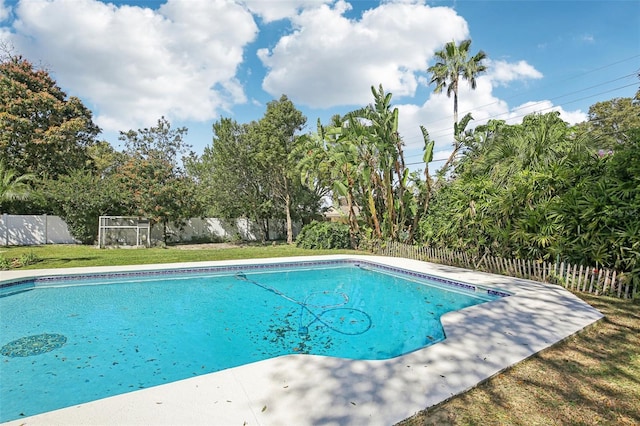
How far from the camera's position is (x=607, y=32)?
965 cm

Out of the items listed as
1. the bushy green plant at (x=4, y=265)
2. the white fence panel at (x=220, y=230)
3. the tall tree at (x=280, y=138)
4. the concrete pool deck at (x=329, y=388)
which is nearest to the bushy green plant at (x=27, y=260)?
the bushy green plant at (x=4, y=265)

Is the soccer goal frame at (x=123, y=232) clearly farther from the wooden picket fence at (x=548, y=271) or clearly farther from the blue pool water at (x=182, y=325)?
the wooden picket fence at (x=548, y=271)

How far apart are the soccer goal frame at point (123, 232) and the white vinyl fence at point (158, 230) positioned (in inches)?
41.6

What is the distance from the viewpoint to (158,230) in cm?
1886

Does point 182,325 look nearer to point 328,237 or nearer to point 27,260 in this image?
point 27,260

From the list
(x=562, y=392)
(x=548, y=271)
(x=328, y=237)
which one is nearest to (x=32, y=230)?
(x=328, y=237)

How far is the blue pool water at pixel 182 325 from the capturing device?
3882 millimetres

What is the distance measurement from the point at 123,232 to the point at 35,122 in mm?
8447

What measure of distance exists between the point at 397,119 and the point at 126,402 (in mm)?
11757

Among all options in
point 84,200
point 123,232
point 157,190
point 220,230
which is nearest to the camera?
point 84,200

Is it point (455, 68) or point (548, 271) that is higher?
point (455, 68)

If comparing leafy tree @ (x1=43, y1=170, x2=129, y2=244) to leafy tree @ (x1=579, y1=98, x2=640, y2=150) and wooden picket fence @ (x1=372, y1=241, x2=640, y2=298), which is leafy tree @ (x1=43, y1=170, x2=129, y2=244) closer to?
wooden picket fence @ (x1=372, y1=241, x2=640, y2=298)

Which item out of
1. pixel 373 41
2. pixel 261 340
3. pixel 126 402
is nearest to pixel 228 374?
pixel 126 402

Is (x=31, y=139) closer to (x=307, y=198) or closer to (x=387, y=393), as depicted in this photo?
(x=307, y=198)
